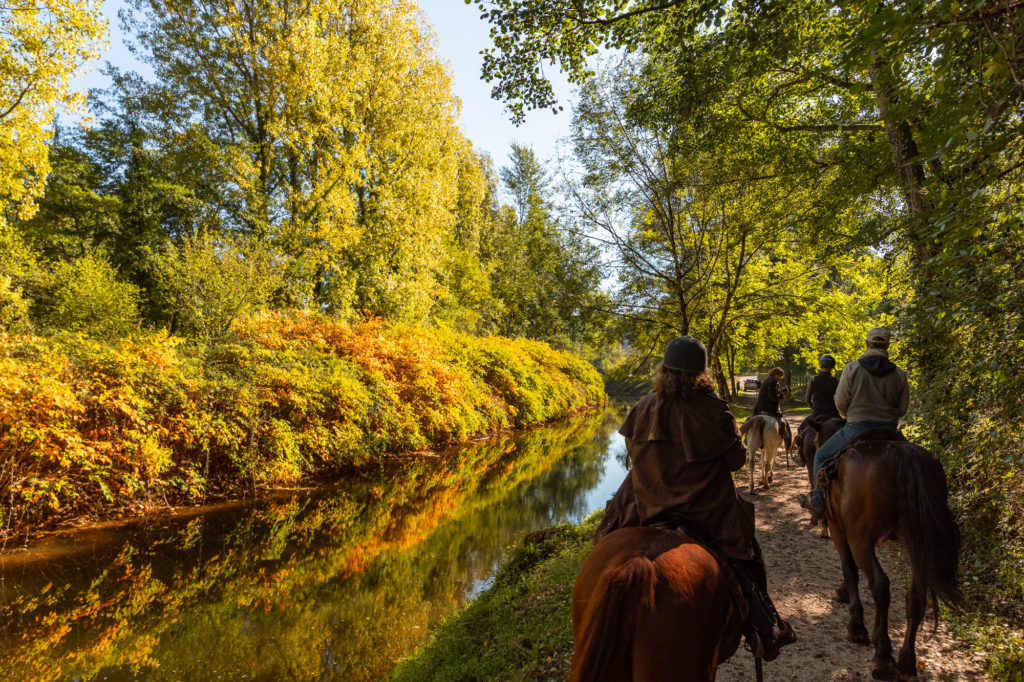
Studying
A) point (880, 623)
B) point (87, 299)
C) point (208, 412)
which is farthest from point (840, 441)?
point (87, 299)

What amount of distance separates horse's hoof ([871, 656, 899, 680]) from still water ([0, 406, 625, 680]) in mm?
4200

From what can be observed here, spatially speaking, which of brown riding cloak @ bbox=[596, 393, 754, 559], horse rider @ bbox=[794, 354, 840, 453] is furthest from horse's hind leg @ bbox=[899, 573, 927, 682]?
horse rider @ bbox=[794, 354, 840, 453]

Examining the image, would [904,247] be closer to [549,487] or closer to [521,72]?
[521,72]

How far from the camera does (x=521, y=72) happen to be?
21.6 feet

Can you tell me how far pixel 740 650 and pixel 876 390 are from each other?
2.64m

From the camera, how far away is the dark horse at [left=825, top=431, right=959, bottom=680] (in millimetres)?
3646

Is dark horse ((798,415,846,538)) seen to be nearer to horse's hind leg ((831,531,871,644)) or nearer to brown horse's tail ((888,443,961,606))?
horse's hind leg ((831,531,871,644))

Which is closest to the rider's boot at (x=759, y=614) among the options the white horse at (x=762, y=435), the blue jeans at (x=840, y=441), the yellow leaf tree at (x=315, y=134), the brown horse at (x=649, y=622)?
the brown horse at (x=649, y=622)

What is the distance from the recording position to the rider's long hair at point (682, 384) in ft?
9.17

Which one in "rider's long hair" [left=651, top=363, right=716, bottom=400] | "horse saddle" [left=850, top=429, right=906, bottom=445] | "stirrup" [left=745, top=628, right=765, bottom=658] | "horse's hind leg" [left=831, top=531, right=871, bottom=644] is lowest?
"horse's hind leg" [left=831, top=531, right=871, bottom=644]

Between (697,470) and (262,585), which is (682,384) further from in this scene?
(262,585)

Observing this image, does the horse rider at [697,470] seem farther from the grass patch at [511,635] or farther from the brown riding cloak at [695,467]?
the grass patch at [511,635]

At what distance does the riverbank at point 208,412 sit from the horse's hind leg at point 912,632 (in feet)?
31.7

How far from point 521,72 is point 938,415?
6304mm
